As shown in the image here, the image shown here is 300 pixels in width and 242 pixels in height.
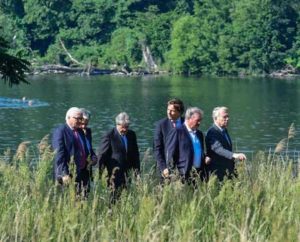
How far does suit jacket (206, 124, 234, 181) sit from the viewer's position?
1051 cm

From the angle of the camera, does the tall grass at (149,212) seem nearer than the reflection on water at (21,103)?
Yes

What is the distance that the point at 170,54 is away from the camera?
109 metres

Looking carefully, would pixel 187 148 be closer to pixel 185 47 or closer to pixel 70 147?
pixel 70 147

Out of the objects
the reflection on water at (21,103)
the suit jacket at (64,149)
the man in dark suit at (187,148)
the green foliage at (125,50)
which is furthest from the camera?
the green foliage at (125,50)

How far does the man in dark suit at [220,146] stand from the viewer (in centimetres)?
1045

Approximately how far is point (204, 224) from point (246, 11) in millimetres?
101907

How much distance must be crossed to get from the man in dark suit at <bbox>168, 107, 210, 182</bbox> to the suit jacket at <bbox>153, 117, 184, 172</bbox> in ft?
0.28

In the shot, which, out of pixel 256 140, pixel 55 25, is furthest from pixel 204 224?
pixel 55 25

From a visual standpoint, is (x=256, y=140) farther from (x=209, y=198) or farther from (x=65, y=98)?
(x=209, y=198)

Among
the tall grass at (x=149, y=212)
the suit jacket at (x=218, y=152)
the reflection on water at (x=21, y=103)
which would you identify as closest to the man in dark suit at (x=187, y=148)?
the suit jacket at (x=218, y=152)

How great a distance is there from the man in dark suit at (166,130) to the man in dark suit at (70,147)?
760mm

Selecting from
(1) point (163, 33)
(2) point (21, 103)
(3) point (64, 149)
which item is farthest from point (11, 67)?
(1) point (163, 33)

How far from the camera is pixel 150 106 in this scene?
5812 cm

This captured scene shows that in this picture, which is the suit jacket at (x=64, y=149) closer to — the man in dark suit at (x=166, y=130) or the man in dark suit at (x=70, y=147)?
the man in dark suit at (x=70, y=147)
